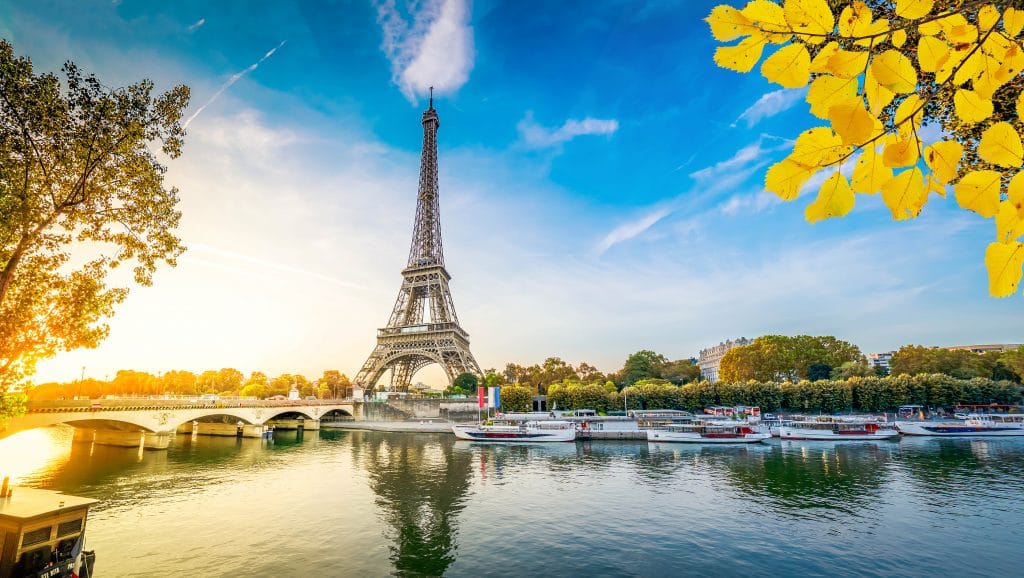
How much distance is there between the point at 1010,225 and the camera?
51.1 inches

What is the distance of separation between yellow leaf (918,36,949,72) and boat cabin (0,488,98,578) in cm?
1724

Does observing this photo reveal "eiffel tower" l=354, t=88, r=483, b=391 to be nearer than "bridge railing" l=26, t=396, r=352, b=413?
No

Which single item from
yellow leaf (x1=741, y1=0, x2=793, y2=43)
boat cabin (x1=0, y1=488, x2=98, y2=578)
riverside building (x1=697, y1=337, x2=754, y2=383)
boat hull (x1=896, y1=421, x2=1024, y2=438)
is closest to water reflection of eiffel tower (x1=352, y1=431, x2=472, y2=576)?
boat cabin (x1=0, y1=488, x2=98, y2=578)

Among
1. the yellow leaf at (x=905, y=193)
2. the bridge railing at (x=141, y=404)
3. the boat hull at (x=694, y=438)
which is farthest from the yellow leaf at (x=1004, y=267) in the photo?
the boat hull at (x=694, y=438)

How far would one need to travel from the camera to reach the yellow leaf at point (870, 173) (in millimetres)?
1378

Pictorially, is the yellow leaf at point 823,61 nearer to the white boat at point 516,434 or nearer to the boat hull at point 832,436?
the white boat at point 516,434

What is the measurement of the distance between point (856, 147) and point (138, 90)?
14.9 meters

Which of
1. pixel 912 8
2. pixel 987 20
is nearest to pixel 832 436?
pixel 987 20

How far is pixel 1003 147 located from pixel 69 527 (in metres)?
18.0

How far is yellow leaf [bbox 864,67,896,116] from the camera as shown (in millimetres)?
1226

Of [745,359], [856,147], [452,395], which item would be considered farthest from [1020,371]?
[856,147]

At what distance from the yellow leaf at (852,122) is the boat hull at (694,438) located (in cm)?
4618

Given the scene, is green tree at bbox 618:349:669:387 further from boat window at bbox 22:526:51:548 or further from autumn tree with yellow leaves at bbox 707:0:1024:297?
autumn tree with yellow leaves at bbox 707:0:1024:297

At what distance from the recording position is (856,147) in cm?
122
